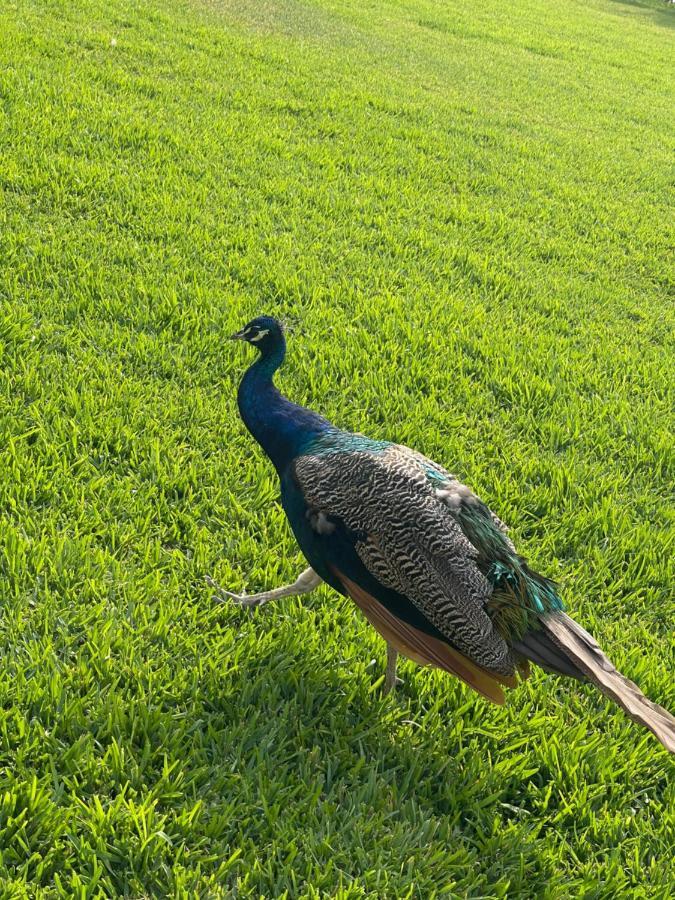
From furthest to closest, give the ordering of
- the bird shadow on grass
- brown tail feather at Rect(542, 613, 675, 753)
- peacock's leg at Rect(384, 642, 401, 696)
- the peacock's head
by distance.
Answer: the peacock's head < peacock's leg at Rect(384, 642, 401, 696) < the bird shadow on grass < brown tail feather at Rect(542, 613, 675, 753)

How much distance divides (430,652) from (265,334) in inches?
55.0

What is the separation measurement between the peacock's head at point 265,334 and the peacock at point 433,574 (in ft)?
1.95

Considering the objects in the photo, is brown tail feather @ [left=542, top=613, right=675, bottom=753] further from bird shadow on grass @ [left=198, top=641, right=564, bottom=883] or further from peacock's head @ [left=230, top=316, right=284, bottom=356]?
peacock's head @ [left=230, top=316, right=284, bottom=356]

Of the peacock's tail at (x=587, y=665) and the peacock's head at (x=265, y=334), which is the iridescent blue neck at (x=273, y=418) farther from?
the peacock's tail at (x=587, y=665)

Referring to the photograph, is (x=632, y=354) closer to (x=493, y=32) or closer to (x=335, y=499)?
(x=335, y=499)

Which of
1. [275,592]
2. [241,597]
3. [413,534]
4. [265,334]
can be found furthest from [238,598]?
[265,334]

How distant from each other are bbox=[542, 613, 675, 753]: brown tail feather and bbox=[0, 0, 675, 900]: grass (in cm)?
40

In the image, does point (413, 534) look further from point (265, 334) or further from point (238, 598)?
point (265, 334)

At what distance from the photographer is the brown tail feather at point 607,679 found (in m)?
1.99

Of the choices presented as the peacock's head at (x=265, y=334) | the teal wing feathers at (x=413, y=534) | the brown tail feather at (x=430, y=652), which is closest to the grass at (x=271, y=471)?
the brown tail feather at (x=430, y=652)

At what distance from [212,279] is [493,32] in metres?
12.9

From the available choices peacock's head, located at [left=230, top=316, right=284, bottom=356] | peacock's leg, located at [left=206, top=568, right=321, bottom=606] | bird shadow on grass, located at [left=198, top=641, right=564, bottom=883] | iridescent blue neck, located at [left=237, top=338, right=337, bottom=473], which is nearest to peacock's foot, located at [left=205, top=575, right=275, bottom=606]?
peacock's leg, located at [left=206, top=568, right=321, bottom=606]

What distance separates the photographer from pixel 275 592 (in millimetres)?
2705

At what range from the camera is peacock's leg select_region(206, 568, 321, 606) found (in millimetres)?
2672
